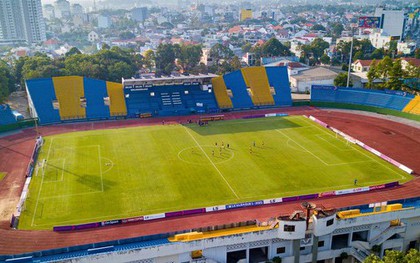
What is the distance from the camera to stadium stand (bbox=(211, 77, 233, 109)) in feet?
265

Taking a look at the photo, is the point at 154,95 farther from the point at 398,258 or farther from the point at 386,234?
the point at 398,258

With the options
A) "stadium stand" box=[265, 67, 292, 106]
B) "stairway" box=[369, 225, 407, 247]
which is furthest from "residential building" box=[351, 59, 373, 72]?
"stairway" box=[369, 225, 407, 247]

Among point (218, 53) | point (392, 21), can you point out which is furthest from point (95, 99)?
point (392, 21)

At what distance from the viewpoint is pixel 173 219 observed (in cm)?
3916

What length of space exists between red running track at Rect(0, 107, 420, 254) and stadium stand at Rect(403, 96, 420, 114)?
18.5 ft

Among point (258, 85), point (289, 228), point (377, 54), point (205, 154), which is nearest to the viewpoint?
point (289, 228)

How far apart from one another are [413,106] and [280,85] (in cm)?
2631

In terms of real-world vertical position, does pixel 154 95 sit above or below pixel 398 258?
below

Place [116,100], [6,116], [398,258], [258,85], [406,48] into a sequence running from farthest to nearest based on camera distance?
[406,48], [258,85], [116,100], [6,116], [398,258]

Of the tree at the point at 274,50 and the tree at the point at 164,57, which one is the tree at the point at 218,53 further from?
the tree at the point at 164,57

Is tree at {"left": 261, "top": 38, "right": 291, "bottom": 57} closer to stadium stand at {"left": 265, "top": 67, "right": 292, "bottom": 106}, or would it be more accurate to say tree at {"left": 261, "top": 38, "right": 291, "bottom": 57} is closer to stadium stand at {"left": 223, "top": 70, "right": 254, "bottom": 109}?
stadium stand at {"left": 265, "top": 67, "right": 292, "bottom": 106}

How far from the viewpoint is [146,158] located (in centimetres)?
5531

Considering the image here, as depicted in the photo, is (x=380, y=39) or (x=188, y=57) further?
(x=380, y=39)

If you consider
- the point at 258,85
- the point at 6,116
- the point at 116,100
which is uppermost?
the point at 258,85
